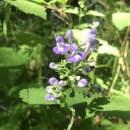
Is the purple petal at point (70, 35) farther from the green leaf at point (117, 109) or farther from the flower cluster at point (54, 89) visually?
the green leaf at point (117, 109)

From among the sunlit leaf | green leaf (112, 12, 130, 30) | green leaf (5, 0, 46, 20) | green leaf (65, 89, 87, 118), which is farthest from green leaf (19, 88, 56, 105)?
green leaf (112, 12, 130, 30)

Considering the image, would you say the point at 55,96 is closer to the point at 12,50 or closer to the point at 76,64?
the point at 76,64

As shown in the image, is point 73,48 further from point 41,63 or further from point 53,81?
point 41,63

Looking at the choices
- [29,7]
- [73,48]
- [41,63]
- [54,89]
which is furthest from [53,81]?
[41,63]

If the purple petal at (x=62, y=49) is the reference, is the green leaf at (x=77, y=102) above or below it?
below

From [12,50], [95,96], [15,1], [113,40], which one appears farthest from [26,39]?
[113,40]

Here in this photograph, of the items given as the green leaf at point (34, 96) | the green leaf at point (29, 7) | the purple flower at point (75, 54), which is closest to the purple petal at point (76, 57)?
the purple flower at point (75, 54)
